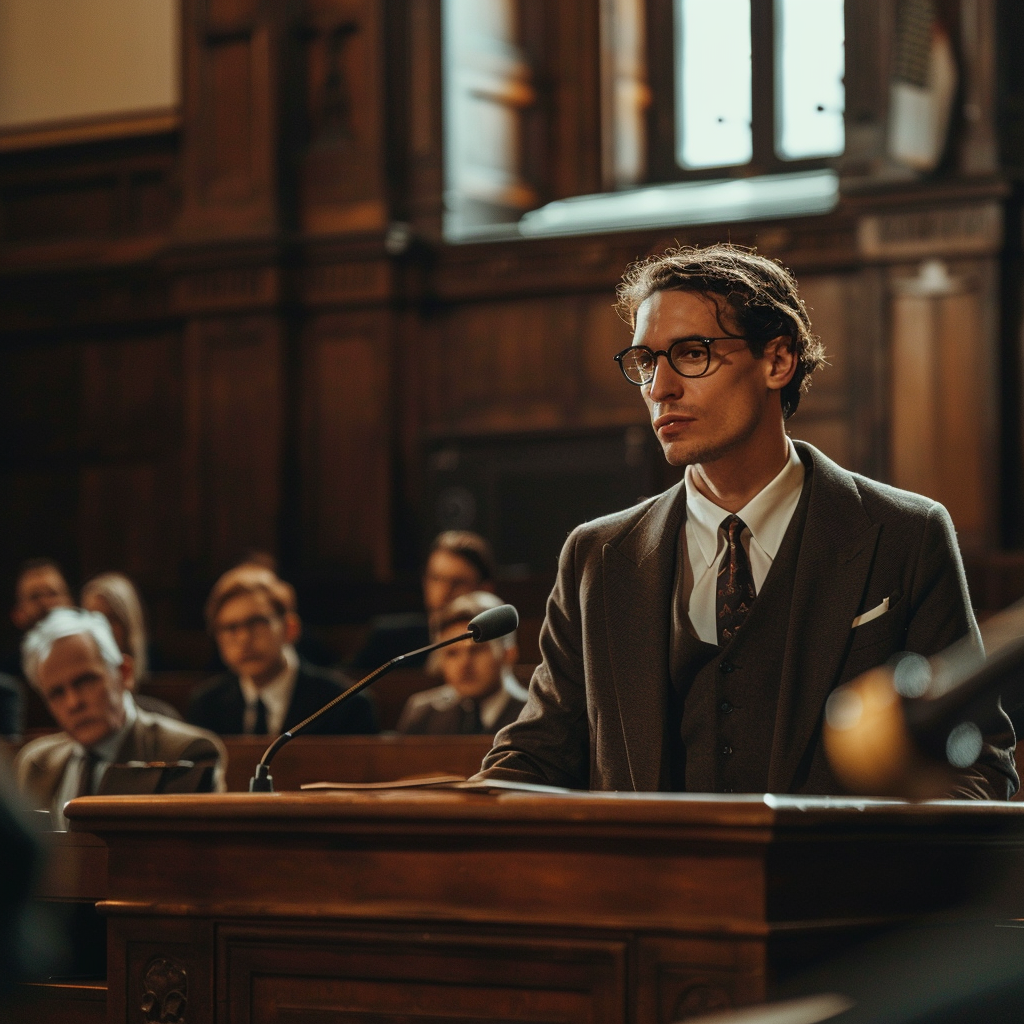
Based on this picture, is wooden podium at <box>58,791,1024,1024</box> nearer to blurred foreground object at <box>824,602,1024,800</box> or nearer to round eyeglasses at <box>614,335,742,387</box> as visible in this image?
blurred foreground object at <box>824,602,1024,800</box>

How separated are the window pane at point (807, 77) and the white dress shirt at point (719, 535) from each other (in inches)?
259

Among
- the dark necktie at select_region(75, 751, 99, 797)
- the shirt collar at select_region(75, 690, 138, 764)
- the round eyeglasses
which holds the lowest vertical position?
the dark necktie at select_region(75, 751, 99, 797)

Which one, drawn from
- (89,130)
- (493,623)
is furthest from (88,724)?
(89,130)

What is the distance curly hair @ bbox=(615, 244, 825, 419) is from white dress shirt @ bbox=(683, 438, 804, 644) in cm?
17

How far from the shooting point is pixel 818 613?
2719mm

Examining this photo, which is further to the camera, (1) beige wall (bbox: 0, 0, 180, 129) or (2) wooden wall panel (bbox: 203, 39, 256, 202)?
(1) beige wall (bbox: 0, 0, 180, 129)

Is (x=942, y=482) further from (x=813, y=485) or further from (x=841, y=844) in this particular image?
(x=841, y=844)

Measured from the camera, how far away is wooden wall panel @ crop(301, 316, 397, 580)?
933 centimetres

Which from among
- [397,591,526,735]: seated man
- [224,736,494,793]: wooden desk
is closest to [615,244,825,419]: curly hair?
[224,736,494,793]: wooden desk

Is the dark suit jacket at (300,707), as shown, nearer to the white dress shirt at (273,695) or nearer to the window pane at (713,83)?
the white dress shirt at (273,695)

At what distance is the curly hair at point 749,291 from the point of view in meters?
2.90

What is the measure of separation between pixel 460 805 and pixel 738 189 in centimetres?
761

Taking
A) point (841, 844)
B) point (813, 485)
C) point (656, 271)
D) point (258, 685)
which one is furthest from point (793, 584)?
point (258, 685)

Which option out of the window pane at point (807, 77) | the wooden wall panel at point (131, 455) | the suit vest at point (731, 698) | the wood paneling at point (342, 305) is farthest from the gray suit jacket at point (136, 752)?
the window pane at point (807, 77)
